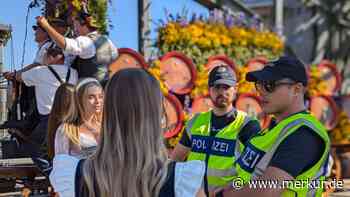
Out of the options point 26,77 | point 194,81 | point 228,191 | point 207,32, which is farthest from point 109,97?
point 207,32

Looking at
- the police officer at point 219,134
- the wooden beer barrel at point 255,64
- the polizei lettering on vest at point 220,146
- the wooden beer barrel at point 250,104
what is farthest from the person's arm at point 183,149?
the wooden beer barrel at point 255,64

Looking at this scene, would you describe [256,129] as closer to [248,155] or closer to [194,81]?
[248,155]

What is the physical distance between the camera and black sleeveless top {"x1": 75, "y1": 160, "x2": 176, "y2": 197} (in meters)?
1.60

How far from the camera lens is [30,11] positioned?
3.67m

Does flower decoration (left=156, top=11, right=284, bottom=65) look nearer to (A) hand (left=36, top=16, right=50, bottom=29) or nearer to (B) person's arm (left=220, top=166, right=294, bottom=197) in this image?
(A) hand (left=36, top=16, right=50, bottom=29)

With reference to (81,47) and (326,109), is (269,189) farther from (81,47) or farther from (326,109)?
(326,109)

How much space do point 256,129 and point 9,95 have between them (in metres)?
1.75

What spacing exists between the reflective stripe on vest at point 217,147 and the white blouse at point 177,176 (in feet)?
4.47

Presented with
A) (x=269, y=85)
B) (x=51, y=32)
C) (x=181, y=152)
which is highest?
(x=51, y=32)

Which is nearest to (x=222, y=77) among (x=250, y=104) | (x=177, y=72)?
(x=177, y=72)

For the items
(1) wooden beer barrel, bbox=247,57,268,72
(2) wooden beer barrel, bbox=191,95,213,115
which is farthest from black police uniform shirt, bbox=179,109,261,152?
(1) wooden beer barrel, bbox=247,57,268,72

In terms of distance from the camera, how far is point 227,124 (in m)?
3.16

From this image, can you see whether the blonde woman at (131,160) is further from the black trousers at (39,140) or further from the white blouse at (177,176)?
the black trousers at (39,140)

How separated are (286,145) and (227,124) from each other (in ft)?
4.34
